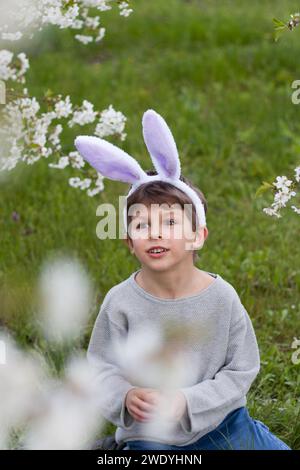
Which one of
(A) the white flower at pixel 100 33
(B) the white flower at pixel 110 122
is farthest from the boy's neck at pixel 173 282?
(A) the white flower at pixel 100 33

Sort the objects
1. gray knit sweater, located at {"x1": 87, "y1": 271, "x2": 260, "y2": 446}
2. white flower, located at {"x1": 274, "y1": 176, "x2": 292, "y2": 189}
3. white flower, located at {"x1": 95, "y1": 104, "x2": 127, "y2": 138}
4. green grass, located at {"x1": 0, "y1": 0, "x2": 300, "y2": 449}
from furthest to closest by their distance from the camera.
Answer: green grass, located at {"x1": 0, "y1": 0, "x2": 300, "y2": 449} → white flower, located at {"x1": 95, "y1": 104, "x2": 127, "y2": 138} → white flower, located at {"x1": 274, "y1": 176, "x2": 292, "y2": 189} → gray knit sweater, located at {"x1": 87, "y1": 271, "x2": 260, "y2": 446}

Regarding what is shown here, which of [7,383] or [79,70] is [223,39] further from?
[7,383]

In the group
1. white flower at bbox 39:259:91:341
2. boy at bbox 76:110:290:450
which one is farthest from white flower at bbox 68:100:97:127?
boy at bbox 76:110:290:450

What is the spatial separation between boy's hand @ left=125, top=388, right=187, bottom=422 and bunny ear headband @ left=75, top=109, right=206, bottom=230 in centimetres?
54

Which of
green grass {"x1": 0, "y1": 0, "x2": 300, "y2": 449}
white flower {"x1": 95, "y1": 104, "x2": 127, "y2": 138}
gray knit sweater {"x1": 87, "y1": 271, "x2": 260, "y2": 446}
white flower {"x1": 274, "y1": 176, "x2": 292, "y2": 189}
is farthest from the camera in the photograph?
green grass {"x1": 0, "y1": 0, "x2": 300, "y2": 449}

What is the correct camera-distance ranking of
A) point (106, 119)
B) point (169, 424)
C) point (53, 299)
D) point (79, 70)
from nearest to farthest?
point (169, 424) → point (106, 119) → point (53, 299) → point (79, 70)

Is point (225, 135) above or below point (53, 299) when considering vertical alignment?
above

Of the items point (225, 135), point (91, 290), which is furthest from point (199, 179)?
point (91, 290)

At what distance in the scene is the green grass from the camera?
4023mm

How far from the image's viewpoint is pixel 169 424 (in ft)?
8.85

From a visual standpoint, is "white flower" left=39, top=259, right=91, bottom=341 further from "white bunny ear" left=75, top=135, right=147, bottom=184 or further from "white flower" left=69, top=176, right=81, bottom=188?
"white bunny ear" left=75, top=135, right=147, bottom=184

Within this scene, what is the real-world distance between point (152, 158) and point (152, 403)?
73 centimetres

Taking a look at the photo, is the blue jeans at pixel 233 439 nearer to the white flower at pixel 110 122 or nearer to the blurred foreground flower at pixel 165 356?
the blurred foreground flower at pixel 165 356

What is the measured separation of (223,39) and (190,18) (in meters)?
0.54
